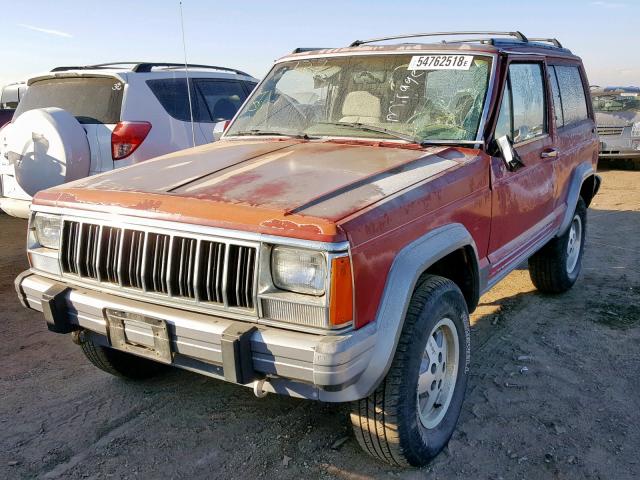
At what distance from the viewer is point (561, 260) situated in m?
5.10

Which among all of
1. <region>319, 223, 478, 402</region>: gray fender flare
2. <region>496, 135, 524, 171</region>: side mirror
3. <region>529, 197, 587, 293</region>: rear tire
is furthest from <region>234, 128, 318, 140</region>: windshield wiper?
<region>529, 197, 587, 293</region>: rear tire

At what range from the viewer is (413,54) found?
381 centimetres

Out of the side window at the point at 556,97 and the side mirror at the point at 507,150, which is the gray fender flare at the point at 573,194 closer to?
the side window at the point at 556,97

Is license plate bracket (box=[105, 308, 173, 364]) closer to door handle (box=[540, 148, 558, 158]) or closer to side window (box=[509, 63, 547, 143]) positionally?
side window (box=[509, 63, 547, 143])

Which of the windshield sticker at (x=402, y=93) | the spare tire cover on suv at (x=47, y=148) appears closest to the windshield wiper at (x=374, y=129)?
the windshield sticker at (x=402, y=93)

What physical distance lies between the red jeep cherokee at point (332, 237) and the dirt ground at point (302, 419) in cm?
26

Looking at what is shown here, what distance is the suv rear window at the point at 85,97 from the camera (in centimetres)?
557

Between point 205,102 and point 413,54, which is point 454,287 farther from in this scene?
point 205,102

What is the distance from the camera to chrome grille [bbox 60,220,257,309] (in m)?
2.46

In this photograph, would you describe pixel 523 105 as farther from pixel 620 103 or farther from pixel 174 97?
pixel 620 103

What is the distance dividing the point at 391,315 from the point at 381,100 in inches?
67.9

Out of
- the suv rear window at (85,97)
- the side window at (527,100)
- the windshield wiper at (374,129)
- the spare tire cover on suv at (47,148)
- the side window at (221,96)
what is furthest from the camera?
the side window at (221,96)

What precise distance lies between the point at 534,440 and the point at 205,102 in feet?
15.8

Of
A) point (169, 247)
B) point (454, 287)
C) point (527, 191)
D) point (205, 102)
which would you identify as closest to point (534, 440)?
point (454, 287)
